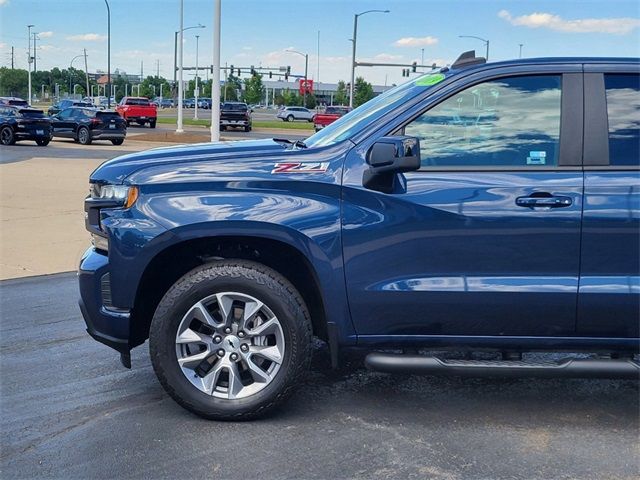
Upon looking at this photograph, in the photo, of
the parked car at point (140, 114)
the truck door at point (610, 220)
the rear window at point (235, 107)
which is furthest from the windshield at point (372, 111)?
the parked car at point (140, 114)

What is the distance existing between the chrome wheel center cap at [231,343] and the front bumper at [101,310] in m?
0.54

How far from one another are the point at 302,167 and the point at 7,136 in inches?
1051

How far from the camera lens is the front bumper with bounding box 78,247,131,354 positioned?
3.85m

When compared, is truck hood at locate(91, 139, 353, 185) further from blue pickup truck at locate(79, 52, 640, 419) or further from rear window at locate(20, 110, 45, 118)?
rear window at locate(20, 110, 45, 118)

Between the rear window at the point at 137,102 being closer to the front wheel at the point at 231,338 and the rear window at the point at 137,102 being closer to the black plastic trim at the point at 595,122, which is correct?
the front wheel at the point at 231,338

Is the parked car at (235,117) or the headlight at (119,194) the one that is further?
the parked car at (235,117)

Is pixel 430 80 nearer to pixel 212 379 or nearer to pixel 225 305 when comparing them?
pixel 225 305

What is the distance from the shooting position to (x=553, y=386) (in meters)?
4.54

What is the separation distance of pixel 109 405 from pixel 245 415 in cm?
87

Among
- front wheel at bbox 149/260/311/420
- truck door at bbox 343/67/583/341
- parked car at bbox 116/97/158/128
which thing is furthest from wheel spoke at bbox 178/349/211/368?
parked car at bbox 116/97/158/128

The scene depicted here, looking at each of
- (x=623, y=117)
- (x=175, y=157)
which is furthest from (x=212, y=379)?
(x=623, y=117)

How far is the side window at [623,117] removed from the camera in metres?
3.75

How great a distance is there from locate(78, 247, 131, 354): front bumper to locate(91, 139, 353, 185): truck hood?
1.61ft

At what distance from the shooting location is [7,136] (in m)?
27.4
